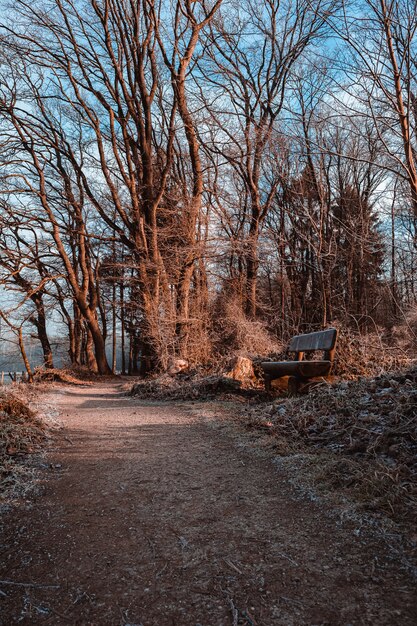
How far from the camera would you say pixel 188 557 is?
7.23ft

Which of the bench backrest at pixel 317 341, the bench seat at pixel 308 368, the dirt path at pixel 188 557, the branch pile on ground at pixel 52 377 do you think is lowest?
the branch pile on ground at pixel 52 377

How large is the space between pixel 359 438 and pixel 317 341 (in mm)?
3708

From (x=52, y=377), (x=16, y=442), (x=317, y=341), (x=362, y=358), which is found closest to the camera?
(x=16, y=442)

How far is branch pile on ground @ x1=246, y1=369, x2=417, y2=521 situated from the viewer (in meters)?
2.80

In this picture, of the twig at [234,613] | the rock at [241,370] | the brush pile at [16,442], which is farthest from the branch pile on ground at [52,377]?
the twig at [234,613]

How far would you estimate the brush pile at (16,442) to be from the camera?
10.7ft

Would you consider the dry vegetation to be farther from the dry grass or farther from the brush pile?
the dry grass

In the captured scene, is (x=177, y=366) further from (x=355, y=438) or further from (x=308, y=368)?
(x=355, y=438)

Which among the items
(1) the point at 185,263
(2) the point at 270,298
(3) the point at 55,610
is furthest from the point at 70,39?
(3) the point at 55,610

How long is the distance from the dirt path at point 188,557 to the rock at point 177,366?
7.28 meters

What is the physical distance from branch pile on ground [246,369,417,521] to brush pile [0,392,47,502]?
7.80 feet

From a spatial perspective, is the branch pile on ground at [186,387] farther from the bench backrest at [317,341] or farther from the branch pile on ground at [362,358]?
the branch pile on ground at [362,358]

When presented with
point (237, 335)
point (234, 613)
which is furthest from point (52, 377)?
point (234, 613)

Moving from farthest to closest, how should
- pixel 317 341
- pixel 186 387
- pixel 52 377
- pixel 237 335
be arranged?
1. pixel 52 377
2. pixel 237 335
3. pixel 186 387
4. pixel 317 341
